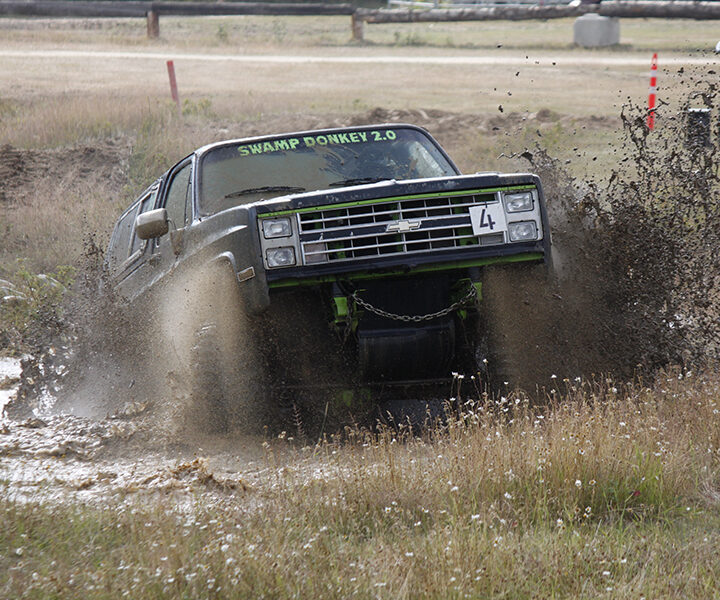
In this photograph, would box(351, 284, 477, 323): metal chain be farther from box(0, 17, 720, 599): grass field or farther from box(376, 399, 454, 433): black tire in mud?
box(376, 399, 454, 433): black tire in mud

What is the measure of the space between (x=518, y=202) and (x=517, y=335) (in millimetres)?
1083

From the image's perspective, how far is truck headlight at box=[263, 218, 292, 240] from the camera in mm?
5266

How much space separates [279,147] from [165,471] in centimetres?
261

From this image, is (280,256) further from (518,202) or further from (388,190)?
(518,202)

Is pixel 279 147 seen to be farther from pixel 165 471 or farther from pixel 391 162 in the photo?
pixel 165 471

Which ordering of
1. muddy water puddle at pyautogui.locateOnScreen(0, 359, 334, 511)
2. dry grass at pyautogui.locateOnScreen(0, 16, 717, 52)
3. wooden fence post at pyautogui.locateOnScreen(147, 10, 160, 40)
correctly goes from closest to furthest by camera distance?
muddy water puddle at pyautogui.locateOnScreen(0, 359, 334, 511), dry grass at pyautogui.locateOnScreen(0, 16, 717, 52), wooden fence post at pyautogui.locateOnScreen(147, 10, 160, 40)

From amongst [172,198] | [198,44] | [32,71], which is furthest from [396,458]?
[198,44]

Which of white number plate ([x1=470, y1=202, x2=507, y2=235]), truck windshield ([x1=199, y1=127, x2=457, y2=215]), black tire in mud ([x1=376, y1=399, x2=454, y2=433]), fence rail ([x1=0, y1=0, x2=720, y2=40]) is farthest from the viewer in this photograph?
fence rail ([x1=0, y1=0, x2=720, y2=40])

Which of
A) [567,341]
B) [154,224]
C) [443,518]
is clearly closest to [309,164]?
[154,224]

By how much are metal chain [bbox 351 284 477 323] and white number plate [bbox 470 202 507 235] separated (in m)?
0.34

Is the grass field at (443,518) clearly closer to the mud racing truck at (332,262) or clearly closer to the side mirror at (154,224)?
the mud racing truck at (332,262)

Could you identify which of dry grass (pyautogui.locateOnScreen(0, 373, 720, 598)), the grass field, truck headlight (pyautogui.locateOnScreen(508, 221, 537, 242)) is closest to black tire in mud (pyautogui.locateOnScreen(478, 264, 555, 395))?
the grass field

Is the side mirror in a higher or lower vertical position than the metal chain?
higher

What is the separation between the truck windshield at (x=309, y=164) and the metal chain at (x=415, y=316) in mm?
1247
